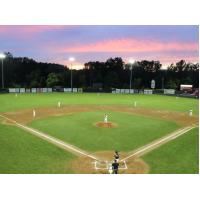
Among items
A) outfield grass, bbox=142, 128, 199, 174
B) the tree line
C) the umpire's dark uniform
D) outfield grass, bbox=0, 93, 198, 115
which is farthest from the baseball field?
the tree line

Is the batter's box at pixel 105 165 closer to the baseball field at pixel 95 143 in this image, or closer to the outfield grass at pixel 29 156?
the baseball field at pixel 95 143

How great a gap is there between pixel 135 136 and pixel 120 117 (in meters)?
9.06

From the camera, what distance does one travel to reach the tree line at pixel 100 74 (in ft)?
298

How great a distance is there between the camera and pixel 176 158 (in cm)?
1870

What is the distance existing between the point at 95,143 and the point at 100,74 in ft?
266

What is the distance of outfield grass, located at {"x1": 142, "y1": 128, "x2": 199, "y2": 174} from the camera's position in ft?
54.2

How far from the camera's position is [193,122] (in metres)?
31.3

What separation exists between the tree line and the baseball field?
56.3 meters

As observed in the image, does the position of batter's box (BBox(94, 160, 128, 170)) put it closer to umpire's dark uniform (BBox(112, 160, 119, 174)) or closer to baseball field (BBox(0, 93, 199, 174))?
baseball field (BBox(0, 93, 199, 174))

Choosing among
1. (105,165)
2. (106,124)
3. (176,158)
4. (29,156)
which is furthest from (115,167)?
(106,124)

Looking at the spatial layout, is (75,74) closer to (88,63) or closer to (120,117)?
(88,63)

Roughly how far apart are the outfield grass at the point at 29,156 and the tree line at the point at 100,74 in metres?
64.2

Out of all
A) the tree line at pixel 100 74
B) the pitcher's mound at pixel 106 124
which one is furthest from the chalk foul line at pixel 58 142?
the tree line at pixel 100 74
